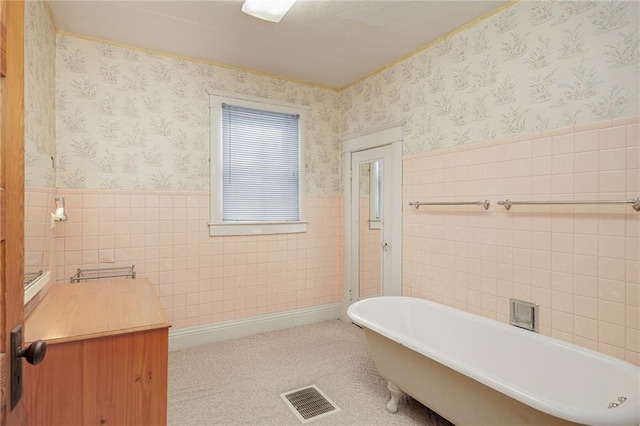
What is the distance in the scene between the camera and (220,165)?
10.8 ft

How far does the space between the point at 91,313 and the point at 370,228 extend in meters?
2.54

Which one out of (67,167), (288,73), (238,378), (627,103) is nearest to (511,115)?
(627,103)

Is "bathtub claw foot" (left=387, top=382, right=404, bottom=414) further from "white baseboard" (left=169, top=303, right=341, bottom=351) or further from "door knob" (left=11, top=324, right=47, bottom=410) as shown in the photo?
"door knob" (left=11, top=324, right=47, bottom=410)

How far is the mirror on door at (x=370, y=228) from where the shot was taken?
11.4 feet

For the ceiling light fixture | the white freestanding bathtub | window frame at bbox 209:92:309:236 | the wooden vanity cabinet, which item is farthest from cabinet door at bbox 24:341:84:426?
the ceiling light fixture

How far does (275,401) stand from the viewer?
2.32 metres

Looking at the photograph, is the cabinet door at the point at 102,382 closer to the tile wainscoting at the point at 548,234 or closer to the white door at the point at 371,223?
the tile wainscoting at the point at 548,234

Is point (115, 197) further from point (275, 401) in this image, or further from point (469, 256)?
point (469, 256)

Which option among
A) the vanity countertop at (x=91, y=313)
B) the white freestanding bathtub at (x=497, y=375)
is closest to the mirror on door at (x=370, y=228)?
the white freestanding bathtub at (x=497, y=375)

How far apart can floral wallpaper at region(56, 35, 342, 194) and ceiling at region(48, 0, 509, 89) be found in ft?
0.46

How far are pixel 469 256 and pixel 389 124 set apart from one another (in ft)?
4.66

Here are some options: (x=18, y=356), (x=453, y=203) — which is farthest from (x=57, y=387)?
(x=453, y=203)

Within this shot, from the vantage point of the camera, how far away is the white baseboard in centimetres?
314

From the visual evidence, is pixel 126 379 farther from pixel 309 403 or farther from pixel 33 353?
pixel 309 403
